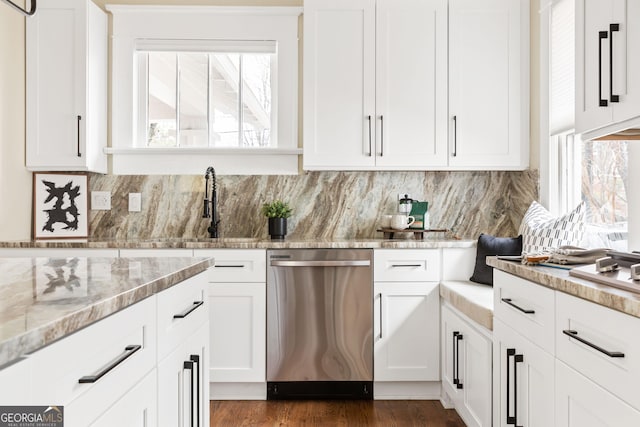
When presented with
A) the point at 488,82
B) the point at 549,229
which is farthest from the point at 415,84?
the point at 549,229

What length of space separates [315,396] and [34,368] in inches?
92.3

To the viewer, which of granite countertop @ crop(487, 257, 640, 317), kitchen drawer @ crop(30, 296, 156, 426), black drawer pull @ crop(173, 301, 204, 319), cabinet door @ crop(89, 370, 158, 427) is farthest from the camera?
black drawer pull @ crop(173, 301, 204, 319)

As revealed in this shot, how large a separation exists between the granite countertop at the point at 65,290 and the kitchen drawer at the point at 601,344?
1.06 m

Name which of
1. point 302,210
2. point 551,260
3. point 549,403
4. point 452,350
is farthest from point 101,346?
point 302,210

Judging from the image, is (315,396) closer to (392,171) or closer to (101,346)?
(392,171)

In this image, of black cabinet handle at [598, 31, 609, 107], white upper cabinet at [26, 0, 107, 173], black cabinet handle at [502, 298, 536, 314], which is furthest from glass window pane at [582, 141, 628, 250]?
white upper cabinet at [26, 0, 107, 173]

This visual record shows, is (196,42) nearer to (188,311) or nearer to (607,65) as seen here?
(188,311)

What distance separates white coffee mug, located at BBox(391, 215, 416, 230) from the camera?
3154 millimetres

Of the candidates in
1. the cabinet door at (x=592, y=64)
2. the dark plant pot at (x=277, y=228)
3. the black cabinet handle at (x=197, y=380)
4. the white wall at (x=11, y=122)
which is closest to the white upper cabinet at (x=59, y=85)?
the white wall at (x=11, y=122)

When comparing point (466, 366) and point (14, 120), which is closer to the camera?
point (466, 366)

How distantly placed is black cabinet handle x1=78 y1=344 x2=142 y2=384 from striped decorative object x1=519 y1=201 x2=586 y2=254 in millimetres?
1703

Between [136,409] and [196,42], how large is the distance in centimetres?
281

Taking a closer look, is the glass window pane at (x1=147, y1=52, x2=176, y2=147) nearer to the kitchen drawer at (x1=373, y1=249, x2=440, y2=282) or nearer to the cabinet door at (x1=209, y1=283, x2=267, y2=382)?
the cabinet door at (x1=209, y1=283, x2=267, y2=382)

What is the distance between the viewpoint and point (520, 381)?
1.71 metres
